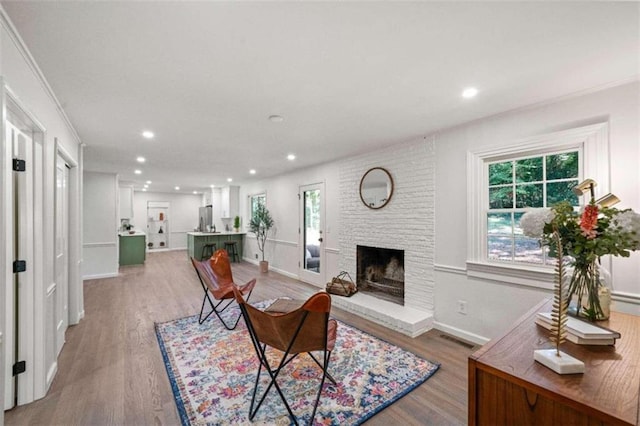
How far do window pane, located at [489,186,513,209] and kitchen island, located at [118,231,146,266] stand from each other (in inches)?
326

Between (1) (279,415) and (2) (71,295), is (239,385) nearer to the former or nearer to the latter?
(1) (279,415)

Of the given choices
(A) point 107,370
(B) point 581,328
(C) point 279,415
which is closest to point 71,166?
(A) point 107,370

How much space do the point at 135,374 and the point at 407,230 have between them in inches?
131

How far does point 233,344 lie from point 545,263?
324 cm

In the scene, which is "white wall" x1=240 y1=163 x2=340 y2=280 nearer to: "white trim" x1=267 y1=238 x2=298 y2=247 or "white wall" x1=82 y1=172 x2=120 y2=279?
"white trim" x1=267 y1=238 x2=298 y2=247

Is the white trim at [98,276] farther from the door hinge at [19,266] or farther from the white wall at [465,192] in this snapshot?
the white wall at [465,192]

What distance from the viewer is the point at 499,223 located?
2.83 m

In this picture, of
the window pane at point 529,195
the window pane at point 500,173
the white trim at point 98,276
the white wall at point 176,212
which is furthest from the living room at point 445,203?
the white wall at point 176,212

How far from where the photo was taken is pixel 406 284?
3656 millimetres

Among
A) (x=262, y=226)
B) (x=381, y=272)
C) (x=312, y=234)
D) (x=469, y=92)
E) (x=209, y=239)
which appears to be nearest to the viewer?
(x=469, y=92)

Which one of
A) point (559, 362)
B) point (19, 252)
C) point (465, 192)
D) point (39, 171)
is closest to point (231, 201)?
point (39, 171)

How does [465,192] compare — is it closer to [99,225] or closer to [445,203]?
[445,203]

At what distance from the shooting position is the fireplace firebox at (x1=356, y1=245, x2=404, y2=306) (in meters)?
4.00

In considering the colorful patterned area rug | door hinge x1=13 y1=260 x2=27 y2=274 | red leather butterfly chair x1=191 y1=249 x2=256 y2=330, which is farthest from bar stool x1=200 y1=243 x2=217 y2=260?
door hinge x1=13 y1=260 x2=27 y2=274
